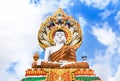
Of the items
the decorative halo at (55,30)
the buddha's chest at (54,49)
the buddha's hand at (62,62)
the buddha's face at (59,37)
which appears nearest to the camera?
the buddha's hand at (62,62)

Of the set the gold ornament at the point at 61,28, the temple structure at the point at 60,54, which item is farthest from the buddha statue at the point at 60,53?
the gold ornament at the point at 61,28

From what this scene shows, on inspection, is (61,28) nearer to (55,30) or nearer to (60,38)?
(55,30)

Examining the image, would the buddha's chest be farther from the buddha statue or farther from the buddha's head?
the buddha's head

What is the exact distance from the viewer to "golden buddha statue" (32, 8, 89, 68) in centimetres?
1648

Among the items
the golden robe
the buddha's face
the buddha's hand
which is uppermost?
the buddha's face

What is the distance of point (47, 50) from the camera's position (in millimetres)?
16609

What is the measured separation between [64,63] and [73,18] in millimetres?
2551

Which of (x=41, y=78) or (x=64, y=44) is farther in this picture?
(x=64, y=44)

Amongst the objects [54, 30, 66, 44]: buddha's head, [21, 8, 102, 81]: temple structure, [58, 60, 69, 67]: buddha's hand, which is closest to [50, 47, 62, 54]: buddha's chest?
[21, 8, 102, 81]: temple structure

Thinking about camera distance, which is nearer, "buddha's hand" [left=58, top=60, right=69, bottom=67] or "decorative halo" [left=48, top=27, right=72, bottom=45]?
"buddha's hand" [left=58, top=60, right=69, bottom=67]

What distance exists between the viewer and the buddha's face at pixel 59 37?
55.0 ft

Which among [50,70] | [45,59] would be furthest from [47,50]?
[50,70]

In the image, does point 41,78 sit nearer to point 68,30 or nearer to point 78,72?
point 78,72

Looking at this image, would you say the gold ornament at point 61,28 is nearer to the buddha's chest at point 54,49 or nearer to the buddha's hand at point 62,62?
the buddha's chest at point 54,49
